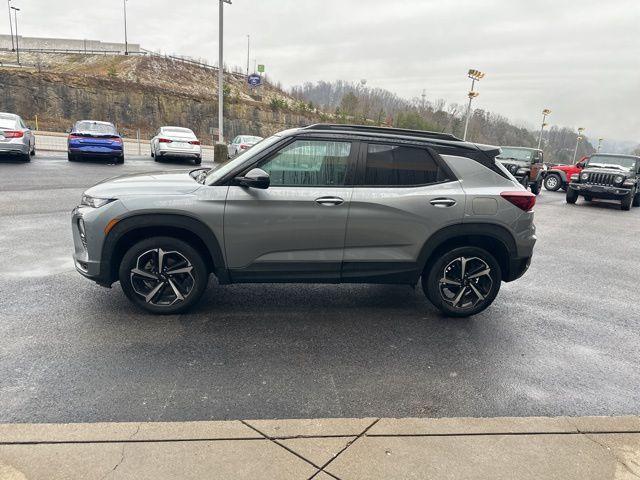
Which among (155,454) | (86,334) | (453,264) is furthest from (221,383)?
(453,264)

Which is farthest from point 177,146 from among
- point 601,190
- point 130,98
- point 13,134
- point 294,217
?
point 130,98

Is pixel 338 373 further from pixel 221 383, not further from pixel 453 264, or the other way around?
pixel 453 264

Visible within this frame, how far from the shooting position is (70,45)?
82.2 metres

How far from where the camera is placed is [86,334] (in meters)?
3.87

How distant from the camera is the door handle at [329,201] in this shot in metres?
4.15

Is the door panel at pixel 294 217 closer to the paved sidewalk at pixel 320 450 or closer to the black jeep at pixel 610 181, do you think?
the paved sidewalk at pixel 320 450

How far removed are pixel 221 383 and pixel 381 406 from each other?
1161 mm

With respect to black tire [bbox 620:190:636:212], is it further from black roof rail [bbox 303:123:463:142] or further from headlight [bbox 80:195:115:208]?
headlight [bbox 80:195:115:208]

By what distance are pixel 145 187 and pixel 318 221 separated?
1.63 metres

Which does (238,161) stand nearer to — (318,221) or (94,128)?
(318,221)

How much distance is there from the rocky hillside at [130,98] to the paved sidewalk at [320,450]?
3866 cm

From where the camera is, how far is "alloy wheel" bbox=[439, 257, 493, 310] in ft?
14.9

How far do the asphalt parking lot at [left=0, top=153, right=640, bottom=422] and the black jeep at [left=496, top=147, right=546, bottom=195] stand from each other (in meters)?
12.9

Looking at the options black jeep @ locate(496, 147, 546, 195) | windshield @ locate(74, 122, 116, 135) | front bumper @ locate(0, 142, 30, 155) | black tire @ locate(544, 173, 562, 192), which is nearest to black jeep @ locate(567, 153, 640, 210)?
black jeep @ locate(496, 147, 546, 195)
